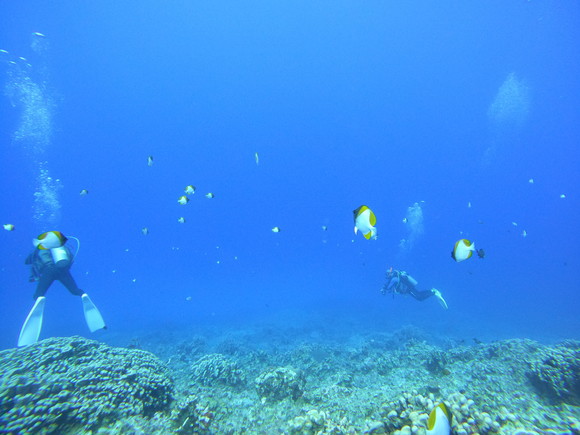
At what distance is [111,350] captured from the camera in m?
6.30

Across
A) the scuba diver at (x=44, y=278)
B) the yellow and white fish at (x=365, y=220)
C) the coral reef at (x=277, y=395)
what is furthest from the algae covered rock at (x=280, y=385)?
the scuba diver at (x=44, y=278)

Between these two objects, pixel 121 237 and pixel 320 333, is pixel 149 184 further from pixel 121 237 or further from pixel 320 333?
pixel 320 333

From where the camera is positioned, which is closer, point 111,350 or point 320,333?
point 111,350

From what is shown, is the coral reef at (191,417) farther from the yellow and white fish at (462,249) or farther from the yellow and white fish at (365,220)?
the yellow and white fish at (462,249)

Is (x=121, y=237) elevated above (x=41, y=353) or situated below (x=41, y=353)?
above

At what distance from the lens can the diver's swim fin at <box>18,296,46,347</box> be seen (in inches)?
324

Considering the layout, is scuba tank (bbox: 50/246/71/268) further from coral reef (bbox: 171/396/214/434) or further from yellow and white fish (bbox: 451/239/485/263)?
yellow and white fish (bbox: 451/239/485/263)

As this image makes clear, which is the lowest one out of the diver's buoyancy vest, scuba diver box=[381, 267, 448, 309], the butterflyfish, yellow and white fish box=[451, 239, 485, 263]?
the butterflyfish

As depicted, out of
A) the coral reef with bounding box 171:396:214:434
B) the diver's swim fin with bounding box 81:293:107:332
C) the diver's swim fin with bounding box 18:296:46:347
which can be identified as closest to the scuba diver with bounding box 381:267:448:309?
the coral reef with bounding box 171:396:214:434

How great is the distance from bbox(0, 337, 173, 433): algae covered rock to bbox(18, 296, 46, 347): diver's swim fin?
338 centimetres

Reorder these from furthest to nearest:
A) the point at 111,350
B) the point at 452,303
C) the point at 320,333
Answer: the point at 452,303
the point at 320,333
the point at 111,350

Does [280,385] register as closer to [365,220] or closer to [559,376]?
[365,220]

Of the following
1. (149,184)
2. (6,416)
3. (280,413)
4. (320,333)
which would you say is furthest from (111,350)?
(149,184)

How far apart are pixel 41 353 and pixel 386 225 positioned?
421ft
